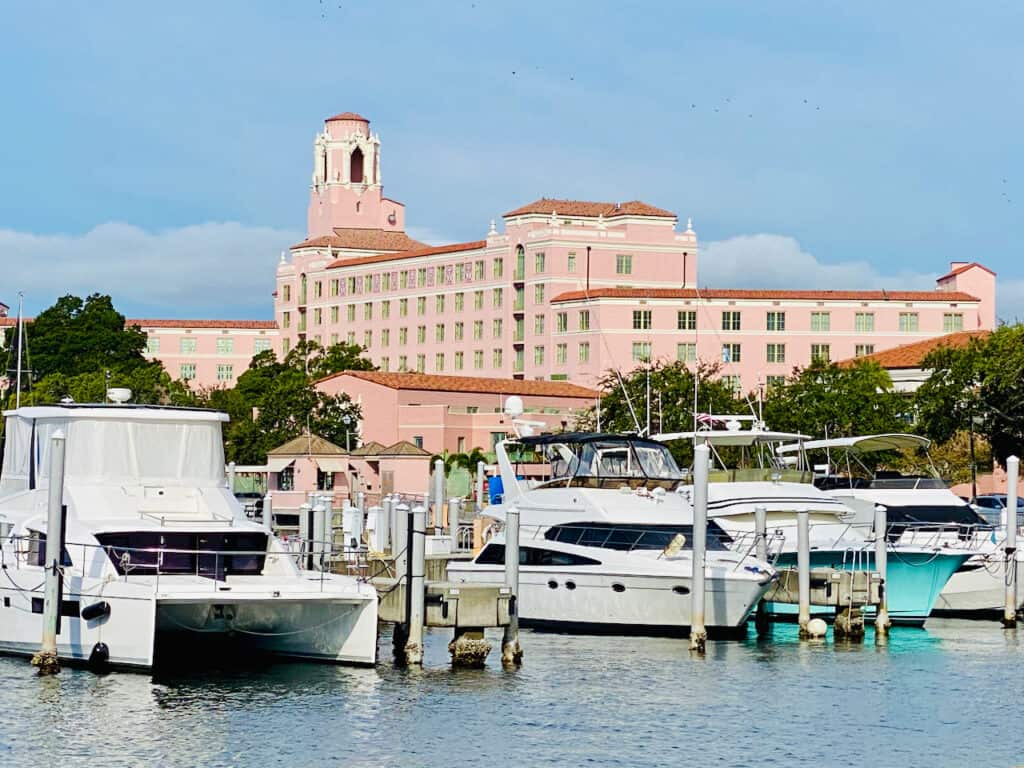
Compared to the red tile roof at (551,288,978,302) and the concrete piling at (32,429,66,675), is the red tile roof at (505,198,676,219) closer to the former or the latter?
the red tile roof at (551,288,978,302)

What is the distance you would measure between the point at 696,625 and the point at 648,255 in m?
113

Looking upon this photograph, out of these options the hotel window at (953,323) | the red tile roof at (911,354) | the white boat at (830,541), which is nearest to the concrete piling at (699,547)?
the white boat at (830,541)

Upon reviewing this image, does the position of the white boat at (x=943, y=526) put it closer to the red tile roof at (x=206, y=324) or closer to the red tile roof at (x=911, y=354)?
the red tile roof at (x=911, y=354)

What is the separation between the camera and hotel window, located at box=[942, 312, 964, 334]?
137250 millimetres

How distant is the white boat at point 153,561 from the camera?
2867cm

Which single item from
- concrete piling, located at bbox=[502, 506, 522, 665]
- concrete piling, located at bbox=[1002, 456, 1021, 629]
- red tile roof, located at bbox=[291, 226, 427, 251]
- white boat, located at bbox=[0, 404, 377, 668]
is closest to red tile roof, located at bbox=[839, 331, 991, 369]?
red tile roof, located at bbox=[291, 226, 427, 251]

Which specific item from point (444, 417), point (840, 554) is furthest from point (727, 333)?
point (840, 554)

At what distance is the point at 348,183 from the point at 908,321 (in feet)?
213

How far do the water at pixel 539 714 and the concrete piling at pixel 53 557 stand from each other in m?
0.34

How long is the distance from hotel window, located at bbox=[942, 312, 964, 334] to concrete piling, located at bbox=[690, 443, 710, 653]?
108m

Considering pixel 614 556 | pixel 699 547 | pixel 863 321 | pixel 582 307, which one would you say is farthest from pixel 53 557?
pixel 863 321

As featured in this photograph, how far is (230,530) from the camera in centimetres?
3069

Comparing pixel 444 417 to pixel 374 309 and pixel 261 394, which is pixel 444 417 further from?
pixel 374 309

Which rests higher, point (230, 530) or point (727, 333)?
point (727, 333)
